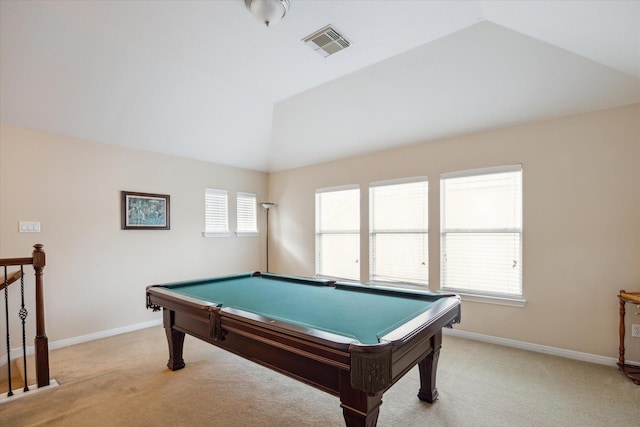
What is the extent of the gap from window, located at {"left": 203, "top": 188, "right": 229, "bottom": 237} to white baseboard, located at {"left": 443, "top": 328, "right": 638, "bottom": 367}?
12.0 feet

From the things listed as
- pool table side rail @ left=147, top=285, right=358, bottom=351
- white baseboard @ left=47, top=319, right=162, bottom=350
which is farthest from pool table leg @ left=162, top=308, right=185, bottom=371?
white baseboard @ left=47, top=319, right=162, bottom=350

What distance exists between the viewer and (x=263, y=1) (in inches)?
90.2

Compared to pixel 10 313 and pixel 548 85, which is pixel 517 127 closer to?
pixel 548 85

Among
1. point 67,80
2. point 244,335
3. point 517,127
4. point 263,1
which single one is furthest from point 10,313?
point 517,127

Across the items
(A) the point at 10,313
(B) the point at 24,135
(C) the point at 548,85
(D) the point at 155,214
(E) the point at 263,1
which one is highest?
(E) the point at 263,1

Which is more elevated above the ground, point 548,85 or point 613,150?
point 548,85

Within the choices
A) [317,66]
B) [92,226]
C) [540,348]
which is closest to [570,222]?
[540,348]

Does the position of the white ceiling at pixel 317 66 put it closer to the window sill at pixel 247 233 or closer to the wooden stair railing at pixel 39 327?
the wooden stair railing at pixel 39 327

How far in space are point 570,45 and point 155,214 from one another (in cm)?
487

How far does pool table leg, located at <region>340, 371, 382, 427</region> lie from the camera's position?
4.89ft

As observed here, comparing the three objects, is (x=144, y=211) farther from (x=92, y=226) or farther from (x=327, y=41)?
(x=327, y=41)

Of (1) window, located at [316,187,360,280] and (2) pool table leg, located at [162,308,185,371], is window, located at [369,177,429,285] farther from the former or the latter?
(2) pool table leg, located at [162,308,185,371]

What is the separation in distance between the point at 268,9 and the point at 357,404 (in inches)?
104

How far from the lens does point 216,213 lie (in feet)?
16.8
